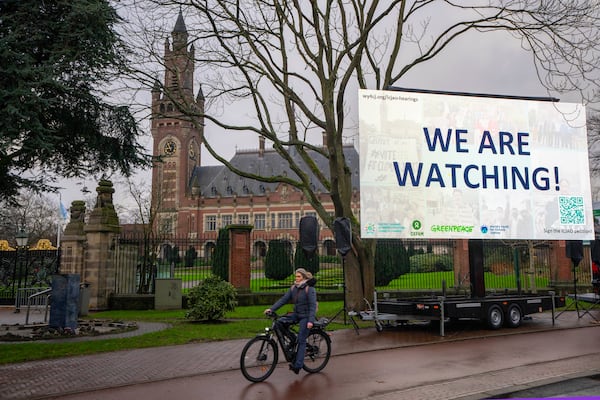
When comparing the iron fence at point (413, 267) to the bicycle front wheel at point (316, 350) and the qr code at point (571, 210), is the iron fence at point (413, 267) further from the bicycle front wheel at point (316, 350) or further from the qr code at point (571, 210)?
the bicycle front wheel at point (316, 350)

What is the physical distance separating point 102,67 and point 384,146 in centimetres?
734

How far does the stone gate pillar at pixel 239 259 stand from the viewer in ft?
68.9

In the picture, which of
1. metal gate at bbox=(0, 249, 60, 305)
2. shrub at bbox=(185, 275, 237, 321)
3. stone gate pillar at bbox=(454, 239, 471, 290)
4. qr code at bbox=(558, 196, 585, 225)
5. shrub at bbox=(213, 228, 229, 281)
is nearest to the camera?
qr code at bbox=(558, 196, 585, 225)

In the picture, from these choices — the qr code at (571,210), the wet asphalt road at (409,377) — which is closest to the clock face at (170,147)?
the qr code at (571,210)

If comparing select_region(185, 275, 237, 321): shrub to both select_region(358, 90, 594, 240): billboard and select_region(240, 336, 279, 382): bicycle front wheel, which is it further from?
select_region(240, 336, 279, 382): bicycle front wheel

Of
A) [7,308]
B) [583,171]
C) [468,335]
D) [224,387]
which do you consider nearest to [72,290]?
[224,387]

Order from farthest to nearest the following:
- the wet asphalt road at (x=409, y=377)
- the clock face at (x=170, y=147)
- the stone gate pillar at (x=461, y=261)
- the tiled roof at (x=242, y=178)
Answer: the clock face at (x=170, y=147), the tiled roof at (x=242, y=178), the stone gate pillar at (x=461, y=261), the wet asphalt road at (x=409, y=377)

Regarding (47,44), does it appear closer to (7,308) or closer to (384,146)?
(384,146)

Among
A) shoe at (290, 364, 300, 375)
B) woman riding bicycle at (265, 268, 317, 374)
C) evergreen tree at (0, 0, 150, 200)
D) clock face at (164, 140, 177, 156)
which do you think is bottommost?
shoe at (290, 364, 300, 375)

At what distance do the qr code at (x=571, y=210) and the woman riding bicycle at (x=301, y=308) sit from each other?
934cm

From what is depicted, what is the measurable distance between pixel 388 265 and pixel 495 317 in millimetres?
14246

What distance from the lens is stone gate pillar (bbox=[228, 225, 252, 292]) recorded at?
21.0 meters

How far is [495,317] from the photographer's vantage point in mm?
13875

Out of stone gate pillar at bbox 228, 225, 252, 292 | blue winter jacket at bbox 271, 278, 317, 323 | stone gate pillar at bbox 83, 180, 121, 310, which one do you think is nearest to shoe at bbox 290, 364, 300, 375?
blue winter jacket at bbox 271, 278, 317, 323
